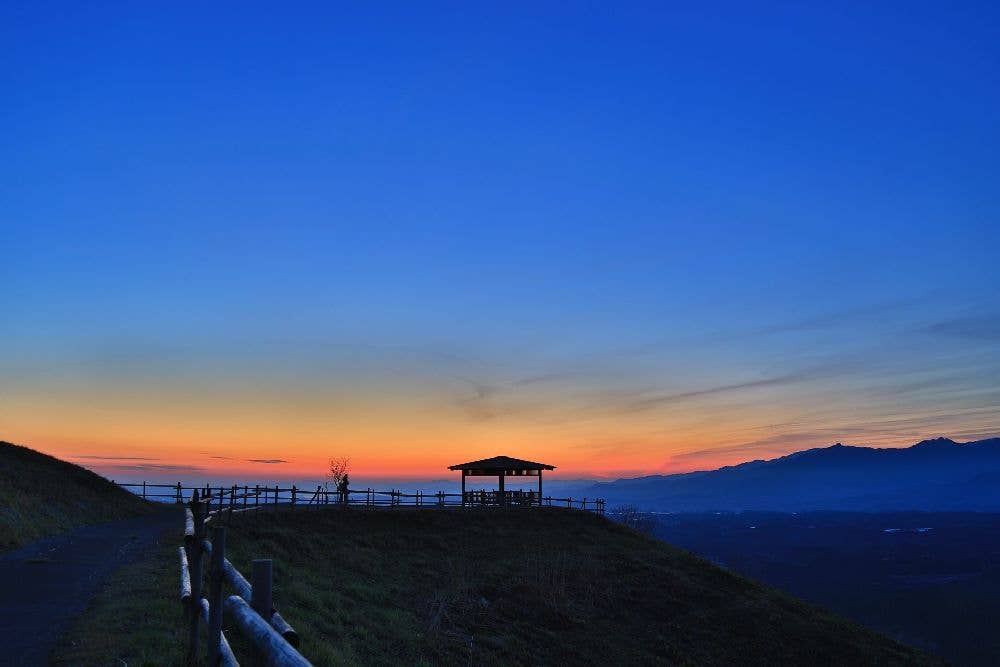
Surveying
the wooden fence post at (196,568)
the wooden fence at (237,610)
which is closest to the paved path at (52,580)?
the wooden fence post at (196,568)

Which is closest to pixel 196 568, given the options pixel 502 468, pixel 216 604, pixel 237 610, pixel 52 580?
pixel 216 604

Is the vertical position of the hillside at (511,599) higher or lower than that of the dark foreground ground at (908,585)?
higher

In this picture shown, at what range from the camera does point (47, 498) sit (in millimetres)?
32188

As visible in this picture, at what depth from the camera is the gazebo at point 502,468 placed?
50.3 m

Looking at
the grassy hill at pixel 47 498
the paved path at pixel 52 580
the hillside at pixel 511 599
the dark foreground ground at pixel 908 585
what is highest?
the grassy hill at pixel 47 498

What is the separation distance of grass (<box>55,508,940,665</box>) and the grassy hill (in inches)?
262

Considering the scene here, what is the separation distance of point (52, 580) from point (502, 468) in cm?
3565

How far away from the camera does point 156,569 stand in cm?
1761

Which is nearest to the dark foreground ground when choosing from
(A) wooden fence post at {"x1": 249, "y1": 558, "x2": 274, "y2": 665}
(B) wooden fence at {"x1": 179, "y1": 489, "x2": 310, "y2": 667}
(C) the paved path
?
→ (C) the paved path

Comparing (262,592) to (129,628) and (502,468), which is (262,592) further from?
(502,468)

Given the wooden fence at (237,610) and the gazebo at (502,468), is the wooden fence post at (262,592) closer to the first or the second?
the wooden fence at (237,610)

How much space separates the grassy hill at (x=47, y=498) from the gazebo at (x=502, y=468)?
2117 cm

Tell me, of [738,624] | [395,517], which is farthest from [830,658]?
[395,517]

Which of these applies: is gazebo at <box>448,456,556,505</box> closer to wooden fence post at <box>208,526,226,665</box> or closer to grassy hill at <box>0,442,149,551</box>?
grassy hill at <box>0,442,149,551</box>
